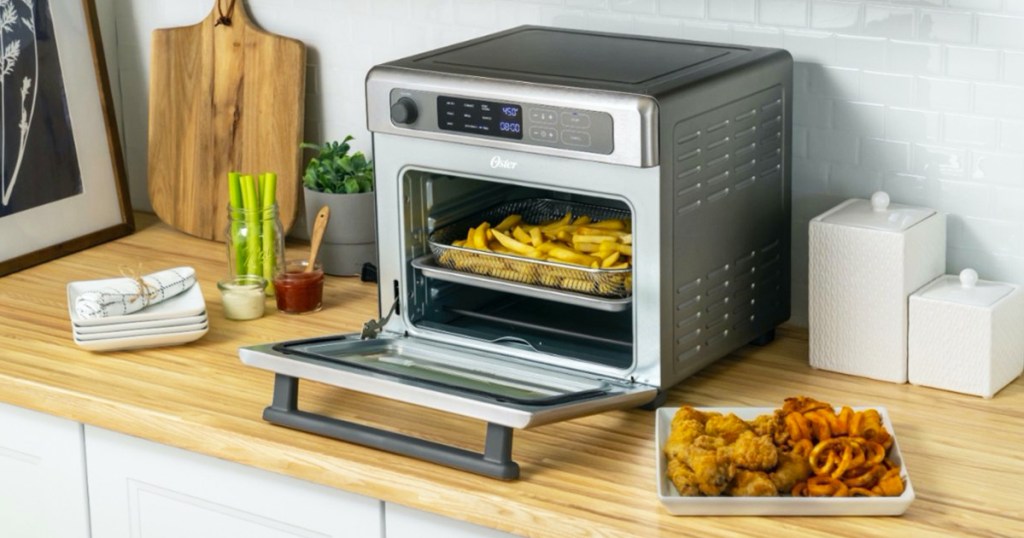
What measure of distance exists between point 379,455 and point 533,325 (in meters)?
0.33

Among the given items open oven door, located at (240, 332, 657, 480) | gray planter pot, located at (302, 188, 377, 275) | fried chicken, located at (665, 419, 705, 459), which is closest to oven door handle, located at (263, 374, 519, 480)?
open oven door, located at (240, 332, 657, 480)

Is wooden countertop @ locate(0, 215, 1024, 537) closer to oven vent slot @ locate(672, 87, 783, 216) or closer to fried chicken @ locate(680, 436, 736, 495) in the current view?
fried chicken @ locate(680, 436, 736, 495)

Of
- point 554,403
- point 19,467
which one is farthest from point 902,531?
point 19,467

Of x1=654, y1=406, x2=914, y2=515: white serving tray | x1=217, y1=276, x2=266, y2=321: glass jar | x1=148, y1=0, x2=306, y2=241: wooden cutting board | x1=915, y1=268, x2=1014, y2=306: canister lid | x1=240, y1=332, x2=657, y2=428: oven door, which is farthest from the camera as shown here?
x1=148, y1=0, x2=306, y2=241: wooden cutting board

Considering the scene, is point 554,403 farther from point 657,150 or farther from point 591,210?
Answer: point 591,210

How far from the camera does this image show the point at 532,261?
5.82ft

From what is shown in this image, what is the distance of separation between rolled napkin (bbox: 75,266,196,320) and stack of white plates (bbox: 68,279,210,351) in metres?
0.02

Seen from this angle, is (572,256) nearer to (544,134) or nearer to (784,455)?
(544,134)

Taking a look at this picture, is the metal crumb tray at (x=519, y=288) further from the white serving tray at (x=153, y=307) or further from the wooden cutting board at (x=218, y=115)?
the wooden cutting board at (x=218, y=115)

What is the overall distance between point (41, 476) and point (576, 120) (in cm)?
90

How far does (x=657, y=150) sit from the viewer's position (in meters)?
1.62

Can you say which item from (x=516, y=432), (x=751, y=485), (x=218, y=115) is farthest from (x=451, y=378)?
(x=218, y=115)

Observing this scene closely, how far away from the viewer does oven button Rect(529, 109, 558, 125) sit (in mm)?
1675

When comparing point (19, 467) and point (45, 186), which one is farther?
point (45, 186)
